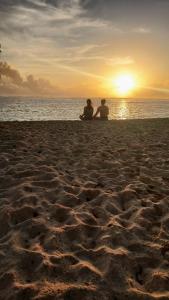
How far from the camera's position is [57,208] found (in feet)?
18.2

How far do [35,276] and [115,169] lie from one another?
186 inches

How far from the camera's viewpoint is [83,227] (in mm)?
4953

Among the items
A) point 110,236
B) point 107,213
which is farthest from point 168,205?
point 110,236

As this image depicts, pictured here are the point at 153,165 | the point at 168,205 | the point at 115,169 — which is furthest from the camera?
the point at 153,165

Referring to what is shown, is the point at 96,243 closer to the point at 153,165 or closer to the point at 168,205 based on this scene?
the point at 168,205

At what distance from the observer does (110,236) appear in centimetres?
475

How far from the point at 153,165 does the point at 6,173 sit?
13.2 feet

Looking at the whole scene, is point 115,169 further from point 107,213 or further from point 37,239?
point 37,239

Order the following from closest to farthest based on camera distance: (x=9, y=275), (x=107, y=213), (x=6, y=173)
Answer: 1. (x=9, y=275)
2. (x=107, y=213)
3. (x=6, y=173)

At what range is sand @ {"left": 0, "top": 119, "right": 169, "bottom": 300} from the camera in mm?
3709

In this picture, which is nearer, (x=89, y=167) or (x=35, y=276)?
(x=35, y=276)

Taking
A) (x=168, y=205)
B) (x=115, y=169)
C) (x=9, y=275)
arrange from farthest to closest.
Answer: (x=115, y=169), (x=168, y=205), (x=9, y=275)

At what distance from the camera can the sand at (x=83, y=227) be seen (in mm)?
3709

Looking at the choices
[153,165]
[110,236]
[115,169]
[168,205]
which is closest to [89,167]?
[115,169]
